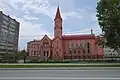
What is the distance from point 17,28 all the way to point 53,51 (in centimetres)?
4551

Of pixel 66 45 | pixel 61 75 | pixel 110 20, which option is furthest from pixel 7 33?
pixel 61 75

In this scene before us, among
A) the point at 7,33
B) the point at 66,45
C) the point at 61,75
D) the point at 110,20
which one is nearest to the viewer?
the point at 61,75

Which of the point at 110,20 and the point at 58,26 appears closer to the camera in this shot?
→ the point at 110,20

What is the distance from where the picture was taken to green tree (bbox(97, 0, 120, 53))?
27.2 m

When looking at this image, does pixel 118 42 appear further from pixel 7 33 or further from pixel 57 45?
pixel 7 33

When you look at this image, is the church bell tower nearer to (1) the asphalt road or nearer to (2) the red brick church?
(2) the red brick church

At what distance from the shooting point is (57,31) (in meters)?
80.5

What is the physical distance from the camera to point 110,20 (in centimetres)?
2727

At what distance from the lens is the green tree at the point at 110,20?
89.3 ft

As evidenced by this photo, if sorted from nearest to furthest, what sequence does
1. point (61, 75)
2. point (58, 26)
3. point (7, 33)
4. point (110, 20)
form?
point (61, 75), point (110, 20), point (58, 26), point (7, 33)

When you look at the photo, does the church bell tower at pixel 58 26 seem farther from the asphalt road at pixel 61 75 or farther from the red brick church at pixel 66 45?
the asphalt road at pixel 61 75

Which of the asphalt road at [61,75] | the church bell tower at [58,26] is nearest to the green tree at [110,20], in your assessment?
the asphalt road at [61,75]

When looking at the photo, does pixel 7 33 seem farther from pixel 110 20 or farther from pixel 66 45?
→ pixel 110 20

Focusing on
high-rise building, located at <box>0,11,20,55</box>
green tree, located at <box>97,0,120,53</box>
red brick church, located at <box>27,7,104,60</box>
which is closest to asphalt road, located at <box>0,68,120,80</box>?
green tree, located at <box>97,0,120,53</box>
